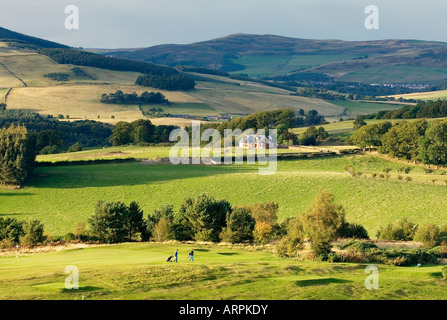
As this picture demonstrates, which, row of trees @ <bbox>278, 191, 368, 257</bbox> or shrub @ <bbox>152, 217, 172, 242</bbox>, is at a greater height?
row of trees @ <bbox>278, 191, 368, 257</bbox>

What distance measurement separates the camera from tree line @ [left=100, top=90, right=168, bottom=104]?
175312 millimetres

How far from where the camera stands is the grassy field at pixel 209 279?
28.5m

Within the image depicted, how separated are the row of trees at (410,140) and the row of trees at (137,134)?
132ft

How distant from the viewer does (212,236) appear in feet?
164

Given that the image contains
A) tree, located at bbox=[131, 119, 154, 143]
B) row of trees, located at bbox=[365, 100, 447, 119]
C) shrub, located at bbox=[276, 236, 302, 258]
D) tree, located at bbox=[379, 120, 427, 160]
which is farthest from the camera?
row of trees, located at bbox=[365, 100, 447, 119]

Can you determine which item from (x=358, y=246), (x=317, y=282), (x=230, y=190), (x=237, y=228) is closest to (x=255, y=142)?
(x=230, y=190)

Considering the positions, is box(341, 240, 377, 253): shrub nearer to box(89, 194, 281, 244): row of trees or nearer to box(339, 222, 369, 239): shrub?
box(339, 222, 369, 239): shrub

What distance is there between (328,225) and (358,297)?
54.6ft

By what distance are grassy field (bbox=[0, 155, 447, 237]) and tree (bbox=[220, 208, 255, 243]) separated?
11163mm

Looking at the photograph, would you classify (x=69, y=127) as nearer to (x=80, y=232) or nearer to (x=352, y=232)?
(x=80, y=232)

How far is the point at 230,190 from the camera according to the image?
7294cm

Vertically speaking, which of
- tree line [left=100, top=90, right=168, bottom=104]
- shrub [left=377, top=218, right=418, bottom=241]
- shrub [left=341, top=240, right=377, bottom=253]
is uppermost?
tree line [left=100, top=90, right=168, bottom=104]

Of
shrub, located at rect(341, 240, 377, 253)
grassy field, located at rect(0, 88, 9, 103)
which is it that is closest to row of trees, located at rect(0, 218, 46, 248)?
shrub, located at rect(341, 240, 377, 253)
